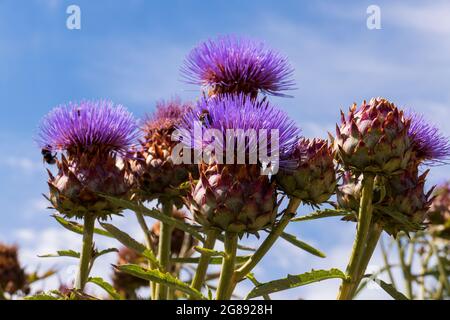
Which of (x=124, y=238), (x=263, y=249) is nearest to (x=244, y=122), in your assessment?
(x=263, y=249)

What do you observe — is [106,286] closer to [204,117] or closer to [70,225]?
[70,225]

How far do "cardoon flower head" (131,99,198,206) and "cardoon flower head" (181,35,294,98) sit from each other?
21cm

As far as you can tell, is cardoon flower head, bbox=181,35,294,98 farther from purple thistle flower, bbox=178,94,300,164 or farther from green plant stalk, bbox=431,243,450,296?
green plant stalk, bbox=431,243,450,296

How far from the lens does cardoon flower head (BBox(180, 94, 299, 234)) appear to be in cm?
241

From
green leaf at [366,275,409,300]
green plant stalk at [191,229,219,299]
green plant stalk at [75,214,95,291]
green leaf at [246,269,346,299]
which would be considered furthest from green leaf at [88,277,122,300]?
green leaf at [366,275,409,300]

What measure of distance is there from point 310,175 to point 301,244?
1.44ft

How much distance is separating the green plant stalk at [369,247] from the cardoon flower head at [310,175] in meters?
0.34

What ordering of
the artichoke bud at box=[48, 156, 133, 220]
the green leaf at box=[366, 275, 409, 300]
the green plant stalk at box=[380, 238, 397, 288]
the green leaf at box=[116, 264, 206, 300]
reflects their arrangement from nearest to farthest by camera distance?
the green leaf at box=[116, 264, 206, 300], the green leaf at box=[366, 275, 409, 300], the artichoke bud at box=[48, 156, 133, 220], the green plant stalk at box=[380, 238, 397, 288]

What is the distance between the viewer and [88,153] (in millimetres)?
2965

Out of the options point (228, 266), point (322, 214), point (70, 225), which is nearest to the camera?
point (228, 266)

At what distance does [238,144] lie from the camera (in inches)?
96.5

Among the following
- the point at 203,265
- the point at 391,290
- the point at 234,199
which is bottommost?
the point at 391,290

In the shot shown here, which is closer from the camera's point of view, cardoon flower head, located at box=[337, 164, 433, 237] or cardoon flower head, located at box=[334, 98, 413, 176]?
cardoon flower head, located at box=[334, 98, 413, 176]
